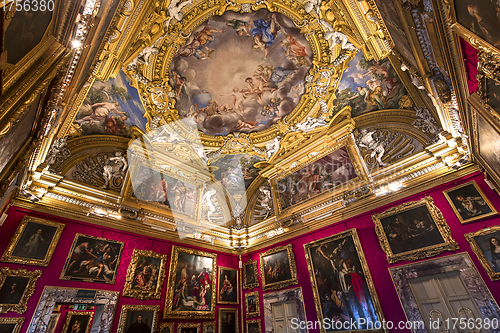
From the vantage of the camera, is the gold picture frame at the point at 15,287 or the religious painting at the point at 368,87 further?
the religious painting at the point at 368,87

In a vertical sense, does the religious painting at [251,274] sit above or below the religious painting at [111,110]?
below

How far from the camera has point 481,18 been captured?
282 cm

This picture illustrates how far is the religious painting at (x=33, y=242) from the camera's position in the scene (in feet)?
22.1

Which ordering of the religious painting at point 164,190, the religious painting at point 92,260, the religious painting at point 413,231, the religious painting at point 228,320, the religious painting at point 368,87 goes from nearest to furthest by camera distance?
1. the religious painting at point 413,231
2. the religious painting at point 92,260
3. the religious painting at point 368,87
4. the religious painting at point 228,320
5. the religious painting at point 164,190

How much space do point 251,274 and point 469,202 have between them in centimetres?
877

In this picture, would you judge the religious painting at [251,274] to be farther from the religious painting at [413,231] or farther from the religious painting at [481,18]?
the religious painting at [481,18]

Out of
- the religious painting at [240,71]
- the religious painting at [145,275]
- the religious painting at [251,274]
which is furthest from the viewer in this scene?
the religious painting at [251,274]

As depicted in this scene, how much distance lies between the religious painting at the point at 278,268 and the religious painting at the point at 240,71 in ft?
20.2

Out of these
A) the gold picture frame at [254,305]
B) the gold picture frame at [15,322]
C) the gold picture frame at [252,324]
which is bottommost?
the gold picture frame at [252,324]

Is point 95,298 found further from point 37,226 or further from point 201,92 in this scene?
point 201,92

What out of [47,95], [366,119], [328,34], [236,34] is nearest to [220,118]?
[236,34]

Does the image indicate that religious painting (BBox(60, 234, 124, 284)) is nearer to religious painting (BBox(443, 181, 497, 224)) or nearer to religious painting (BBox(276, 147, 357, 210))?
religious painting (BBox(276, 147, 357, 210))

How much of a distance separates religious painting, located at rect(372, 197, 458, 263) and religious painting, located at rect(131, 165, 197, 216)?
336 inches

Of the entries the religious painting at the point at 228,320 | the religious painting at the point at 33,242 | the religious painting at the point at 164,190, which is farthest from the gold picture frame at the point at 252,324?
the religious painting at the point at 33,242
